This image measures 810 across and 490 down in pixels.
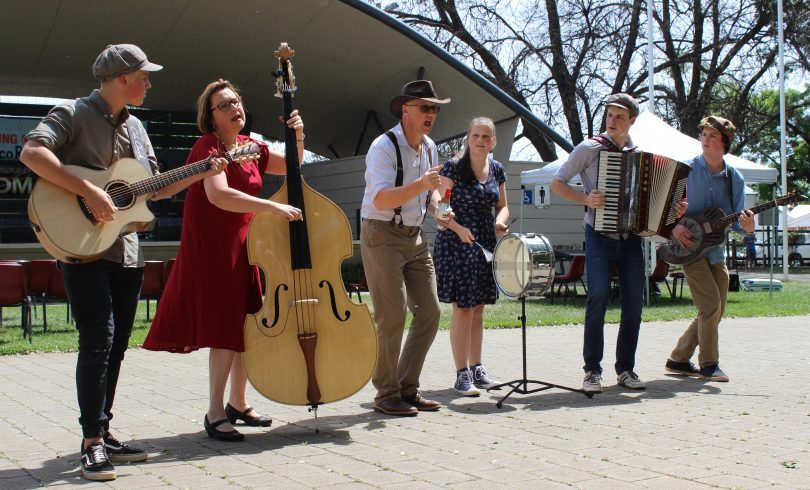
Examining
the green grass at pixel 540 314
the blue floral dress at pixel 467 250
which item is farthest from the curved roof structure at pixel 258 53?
the blue floral dress at pixel 467 250

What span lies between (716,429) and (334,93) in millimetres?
21880

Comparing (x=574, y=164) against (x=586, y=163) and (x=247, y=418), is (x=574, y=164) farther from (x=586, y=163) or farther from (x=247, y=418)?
(x=247, y=418)

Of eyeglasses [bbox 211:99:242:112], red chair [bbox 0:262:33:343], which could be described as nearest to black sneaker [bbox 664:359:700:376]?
eyeglasses [bbox 211:99:242:112]

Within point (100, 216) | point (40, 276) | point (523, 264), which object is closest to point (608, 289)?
point (523, 264)

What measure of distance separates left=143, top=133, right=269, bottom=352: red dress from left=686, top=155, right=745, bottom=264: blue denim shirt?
4.06 m

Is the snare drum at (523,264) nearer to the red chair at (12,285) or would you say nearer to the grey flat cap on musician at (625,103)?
the grey flat cap on musician at (625,103)

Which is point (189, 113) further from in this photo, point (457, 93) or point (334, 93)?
point (457, 93)

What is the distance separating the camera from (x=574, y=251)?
87.4ft

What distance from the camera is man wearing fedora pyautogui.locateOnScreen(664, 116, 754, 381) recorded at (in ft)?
24.9

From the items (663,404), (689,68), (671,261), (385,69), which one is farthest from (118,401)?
(689,68)

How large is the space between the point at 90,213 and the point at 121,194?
21 centimetres

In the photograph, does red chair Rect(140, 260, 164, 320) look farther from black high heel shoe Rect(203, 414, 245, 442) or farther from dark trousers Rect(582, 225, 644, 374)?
black high heel shoe Rect(203, 414, 245, 442)

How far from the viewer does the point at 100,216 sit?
14.6ft

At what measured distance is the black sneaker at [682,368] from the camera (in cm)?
785
